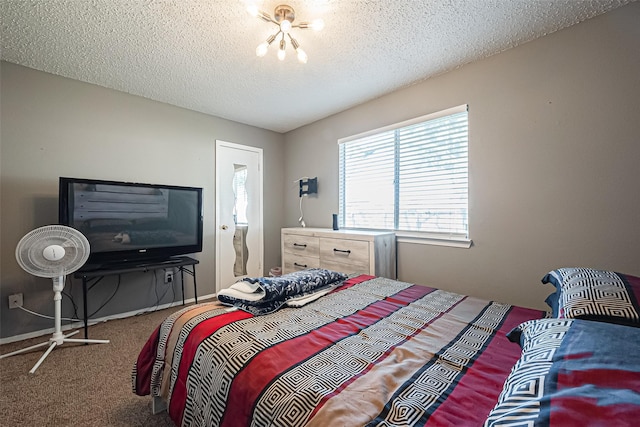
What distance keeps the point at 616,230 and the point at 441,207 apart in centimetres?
114

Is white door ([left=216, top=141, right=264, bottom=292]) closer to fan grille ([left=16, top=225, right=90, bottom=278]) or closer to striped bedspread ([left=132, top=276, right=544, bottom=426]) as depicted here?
fan grille ([left=16, top=225, right=90, bottom=278])

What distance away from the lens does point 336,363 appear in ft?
3.01

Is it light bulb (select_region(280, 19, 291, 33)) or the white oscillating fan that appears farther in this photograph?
the white oscillating fan

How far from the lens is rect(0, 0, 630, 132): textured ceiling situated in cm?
172

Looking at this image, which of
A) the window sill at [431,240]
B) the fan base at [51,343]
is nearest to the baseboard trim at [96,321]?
Answer: the fan base at [51,343]

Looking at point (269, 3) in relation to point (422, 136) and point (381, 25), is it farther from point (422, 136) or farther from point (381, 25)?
point (422, 136)

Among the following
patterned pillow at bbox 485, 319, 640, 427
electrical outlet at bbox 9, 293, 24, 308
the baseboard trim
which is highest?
patterned pillow at bbox 485, 319, 640, 427

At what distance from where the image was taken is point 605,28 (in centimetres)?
178

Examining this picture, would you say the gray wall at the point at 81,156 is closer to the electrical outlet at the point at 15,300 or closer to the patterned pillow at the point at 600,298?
the electrical outlet at the point at 15,300

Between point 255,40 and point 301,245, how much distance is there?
2175 mm

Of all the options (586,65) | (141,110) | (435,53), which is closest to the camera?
(586,65)

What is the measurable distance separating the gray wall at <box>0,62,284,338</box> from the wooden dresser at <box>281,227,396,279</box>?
1.20m

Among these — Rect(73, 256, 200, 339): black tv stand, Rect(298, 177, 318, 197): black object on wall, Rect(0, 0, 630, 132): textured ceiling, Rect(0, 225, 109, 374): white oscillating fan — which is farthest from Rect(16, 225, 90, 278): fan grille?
Rect(298, 177, 318, 197): black object on wall

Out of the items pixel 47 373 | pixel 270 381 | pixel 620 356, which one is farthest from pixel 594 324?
pixel 47 373
